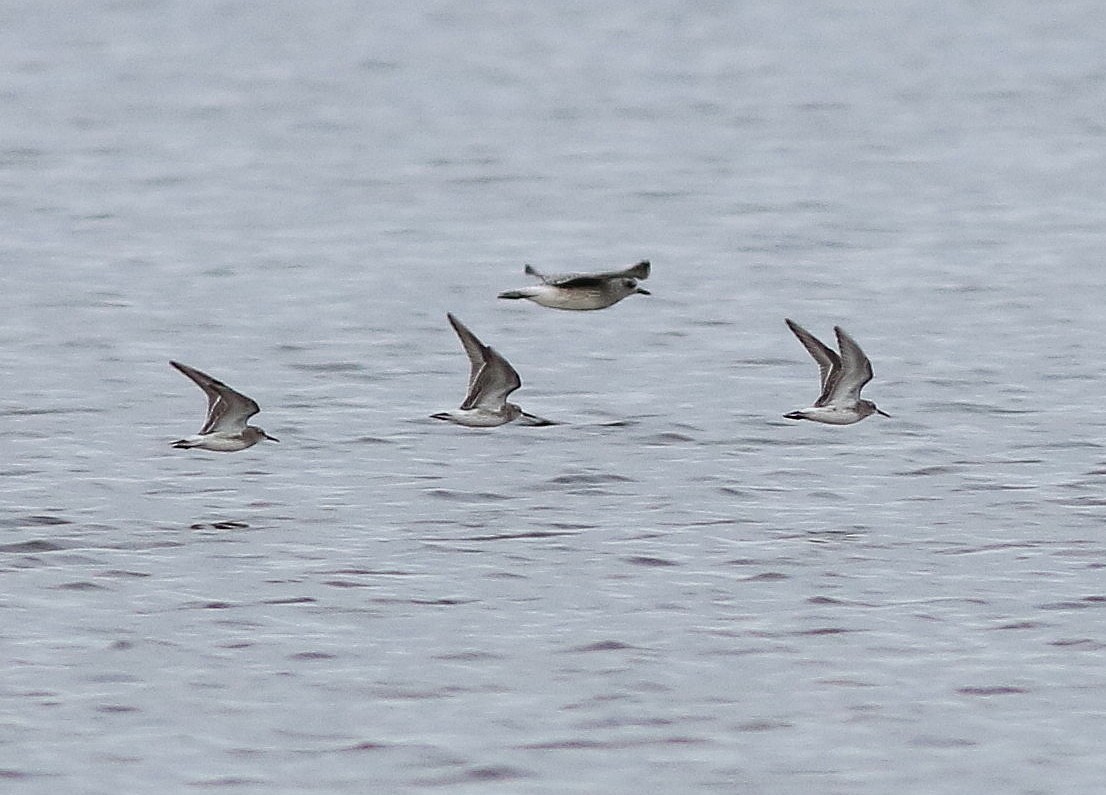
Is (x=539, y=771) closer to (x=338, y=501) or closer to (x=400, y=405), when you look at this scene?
(x=338, y=501)

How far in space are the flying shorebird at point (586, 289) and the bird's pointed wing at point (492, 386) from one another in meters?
0.54

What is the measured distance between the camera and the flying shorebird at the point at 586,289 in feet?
57.9

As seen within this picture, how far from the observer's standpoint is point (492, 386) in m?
18.4

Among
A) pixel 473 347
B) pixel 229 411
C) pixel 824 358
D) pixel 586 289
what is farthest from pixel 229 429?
pixel 824 358

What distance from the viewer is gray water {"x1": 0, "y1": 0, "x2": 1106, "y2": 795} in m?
13.8

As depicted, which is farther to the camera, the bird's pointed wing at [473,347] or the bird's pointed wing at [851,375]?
the bird's pointed wing at [851,375]

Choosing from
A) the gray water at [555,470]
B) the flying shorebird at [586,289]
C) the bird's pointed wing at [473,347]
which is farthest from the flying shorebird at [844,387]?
the bird's pointed wing at [473,347]

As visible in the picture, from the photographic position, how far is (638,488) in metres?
19.8

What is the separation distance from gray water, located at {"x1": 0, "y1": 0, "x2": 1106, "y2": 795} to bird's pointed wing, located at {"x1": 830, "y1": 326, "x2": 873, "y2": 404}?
2.83 ft

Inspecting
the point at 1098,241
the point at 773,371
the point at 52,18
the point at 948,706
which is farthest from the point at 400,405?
the point at 52,18

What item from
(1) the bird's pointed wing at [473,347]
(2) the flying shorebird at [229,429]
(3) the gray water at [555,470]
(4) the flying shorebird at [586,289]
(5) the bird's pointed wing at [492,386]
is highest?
(4) the flying shorebird at [586,289]

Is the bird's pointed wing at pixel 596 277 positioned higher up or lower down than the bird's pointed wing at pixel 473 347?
higher up

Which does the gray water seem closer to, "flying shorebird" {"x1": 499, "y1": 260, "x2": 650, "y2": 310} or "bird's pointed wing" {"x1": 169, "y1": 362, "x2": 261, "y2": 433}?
"bird's pointed wing" {"x1": 169, "y1": 362, "x2": 261, "y2": 433}

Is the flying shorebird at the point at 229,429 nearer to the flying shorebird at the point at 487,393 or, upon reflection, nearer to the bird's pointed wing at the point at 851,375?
the flying shorebird at the point at 487,393
